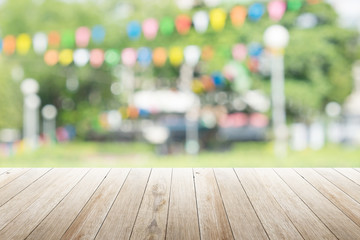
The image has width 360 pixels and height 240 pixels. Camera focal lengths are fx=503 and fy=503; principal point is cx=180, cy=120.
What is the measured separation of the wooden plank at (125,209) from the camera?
1547 millimetres

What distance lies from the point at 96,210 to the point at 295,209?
2.35 feet

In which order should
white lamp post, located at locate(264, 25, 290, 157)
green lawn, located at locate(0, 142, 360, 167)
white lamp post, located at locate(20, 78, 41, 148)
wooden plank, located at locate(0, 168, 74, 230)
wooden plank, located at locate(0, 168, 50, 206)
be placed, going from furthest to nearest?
1. white lamp post, located at locate(20, 78, 41, 148)
2. green lawn, located at locate(0, 142, 360, 167)
3. white lamp post, located at locate(264, 25, 290, 157)
4. wooden plank, located at locate(0, 168, 50, 206)
5. wooden plank, located at locate(0, 168, 74, 230)

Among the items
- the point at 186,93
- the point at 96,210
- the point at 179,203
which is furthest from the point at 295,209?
the point at 186,93

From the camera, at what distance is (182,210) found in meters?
1.80

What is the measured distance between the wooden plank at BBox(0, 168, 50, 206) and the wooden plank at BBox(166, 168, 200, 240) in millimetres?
649

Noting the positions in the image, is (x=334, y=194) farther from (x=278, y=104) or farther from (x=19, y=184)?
(x=278, y=104)

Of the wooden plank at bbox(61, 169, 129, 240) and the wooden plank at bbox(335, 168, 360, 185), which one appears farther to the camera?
the wooden plank at bbox(335, 168, 360, 185)

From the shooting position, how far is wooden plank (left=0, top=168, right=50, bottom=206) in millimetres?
2037

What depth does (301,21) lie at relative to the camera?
52.4ft

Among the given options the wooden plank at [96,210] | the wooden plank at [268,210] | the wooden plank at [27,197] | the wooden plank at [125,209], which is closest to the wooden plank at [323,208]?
the wooden plank at [268,210]

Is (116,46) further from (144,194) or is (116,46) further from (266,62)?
(144,194)

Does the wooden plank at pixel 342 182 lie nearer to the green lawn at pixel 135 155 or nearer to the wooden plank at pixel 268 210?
the wooden plank at pixel 268 210

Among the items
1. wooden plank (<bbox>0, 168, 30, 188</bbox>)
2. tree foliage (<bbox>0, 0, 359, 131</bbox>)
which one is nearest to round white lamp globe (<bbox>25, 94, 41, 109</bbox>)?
tree foliage (<bbox>0, 0, 359, 131</bbox>)

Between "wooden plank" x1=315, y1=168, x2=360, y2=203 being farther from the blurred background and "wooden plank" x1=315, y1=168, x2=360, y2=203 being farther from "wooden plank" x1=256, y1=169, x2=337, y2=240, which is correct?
the blurred background
